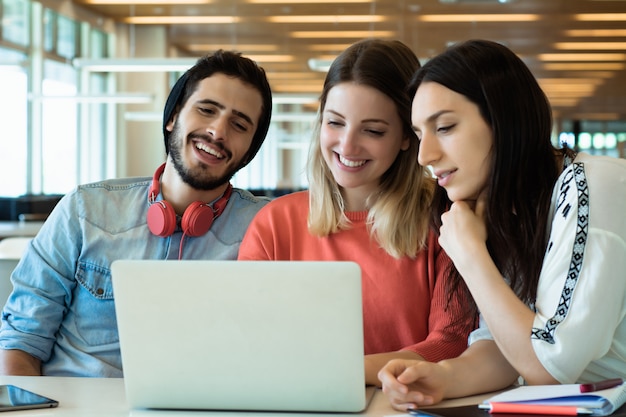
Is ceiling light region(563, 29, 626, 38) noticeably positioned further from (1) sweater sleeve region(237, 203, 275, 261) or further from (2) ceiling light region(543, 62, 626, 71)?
(1) sweater sleeve region(237, 203, 275, 261)

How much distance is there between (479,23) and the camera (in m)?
9.67

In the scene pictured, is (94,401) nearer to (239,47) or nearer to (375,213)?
(375,213)

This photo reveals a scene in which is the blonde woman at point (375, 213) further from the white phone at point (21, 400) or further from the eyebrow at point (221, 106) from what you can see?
the white phone at point (21, 400)

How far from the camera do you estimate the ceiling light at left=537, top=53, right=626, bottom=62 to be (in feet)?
32.6

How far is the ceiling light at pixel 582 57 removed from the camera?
9922mm

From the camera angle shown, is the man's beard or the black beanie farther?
the black beanie

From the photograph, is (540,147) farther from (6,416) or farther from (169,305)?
(6,416)

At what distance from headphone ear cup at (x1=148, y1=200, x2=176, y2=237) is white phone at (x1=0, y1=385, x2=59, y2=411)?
26.3 inches

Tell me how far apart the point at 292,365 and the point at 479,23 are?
29.3 feet

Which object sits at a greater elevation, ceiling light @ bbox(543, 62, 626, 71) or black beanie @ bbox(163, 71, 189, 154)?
ceiling light @ bbox(543, 62, 626, 71)

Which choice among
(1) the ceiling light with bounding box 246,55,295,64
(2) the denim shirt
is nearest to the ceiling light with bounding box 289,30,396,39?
(1) the ceiling light with bounding box 246,55,295,64

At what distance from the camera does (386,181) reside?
6.84 feet

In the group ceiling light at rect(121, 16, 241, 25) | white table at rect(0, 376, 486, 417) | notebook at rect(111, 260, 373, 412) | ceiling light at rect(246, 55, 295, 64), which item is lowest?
white table at rect(0, 376, 486, 417)

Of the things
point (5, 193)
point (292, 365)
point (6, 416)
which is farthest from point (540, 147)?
point (5, 193)
